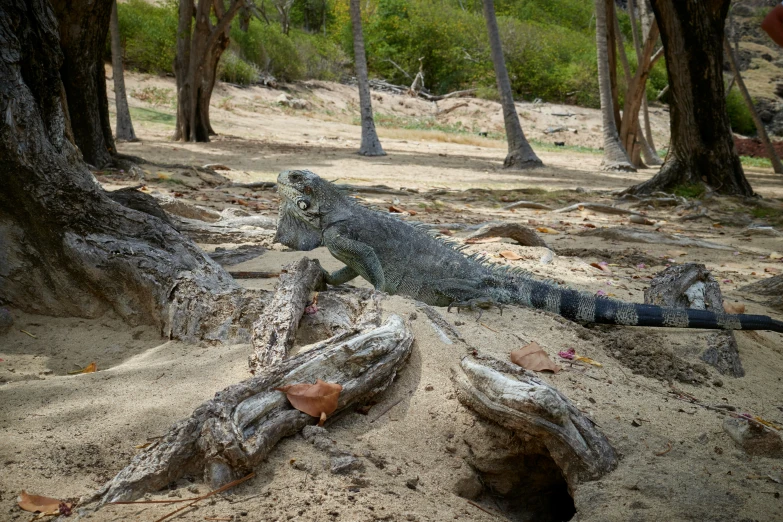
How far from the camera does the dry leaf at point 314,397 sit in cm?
261

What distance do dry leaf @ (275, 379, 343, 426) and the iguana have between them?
1526 millimetres

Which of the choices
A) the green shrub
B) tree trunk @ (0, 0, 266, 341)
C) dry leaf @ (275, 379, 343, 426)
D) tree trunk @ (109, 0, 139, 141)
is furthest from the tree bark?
the green shrub

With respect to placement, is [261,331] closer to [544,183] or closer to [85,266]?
[85,266]

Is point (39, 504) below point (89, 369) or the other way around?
the other way around

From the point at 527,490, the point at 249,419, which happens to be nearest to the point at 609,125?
the point at 527,490

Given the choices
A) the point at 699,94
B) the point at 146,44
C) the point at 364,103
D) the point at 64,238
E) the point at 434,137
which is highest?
the point at 146,44

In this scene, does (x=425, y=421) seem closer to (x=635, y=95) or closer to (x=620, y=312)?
(x=620, y=312)

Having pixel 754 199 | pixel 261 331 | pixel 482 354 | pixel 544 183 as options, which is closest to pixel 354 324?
pixel 261 331

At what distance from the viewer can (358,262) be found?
447cm

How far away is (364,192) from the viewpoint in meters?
10.5

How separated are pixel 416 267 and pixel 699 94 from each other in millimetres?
7567

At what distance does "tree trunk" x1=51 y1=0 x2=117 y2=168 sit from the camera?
844 cm

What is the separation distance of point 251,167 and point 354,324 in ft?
33.7

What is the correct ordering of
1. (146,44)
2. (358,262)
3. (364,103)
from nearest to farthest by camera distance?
(358,262), (364,103), (146,44)
